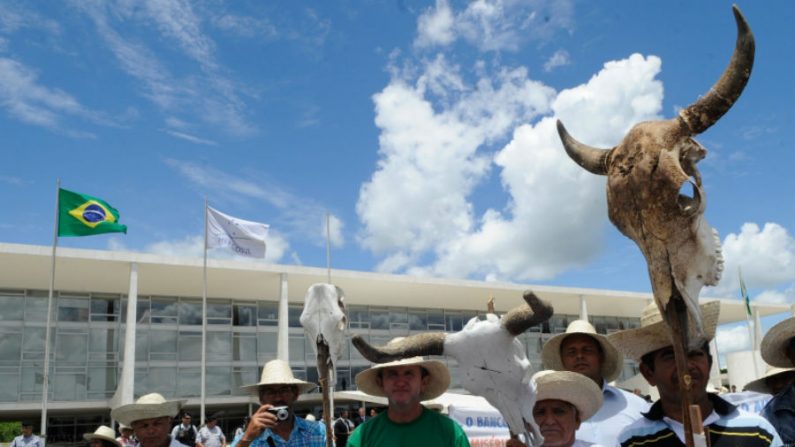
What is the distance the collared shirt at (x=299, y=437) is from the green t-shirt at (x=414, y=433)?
1258 mm

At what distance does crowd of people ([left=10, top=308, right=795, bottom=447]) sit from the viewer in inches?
116

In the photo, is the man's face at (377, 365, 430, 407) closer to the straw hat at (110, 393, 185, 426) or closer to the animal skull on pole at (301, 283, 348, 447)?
the animal skull on pole at (301, 283, 348, 447)

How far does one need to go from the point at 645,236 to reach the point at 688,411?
0.57 meters

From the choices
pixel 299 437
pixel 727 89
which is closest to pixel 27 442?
pixel 299 437

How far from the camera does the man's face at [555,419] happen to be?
3.33 metres

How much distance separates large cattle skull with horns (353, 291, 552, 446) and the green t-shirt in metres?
0.57

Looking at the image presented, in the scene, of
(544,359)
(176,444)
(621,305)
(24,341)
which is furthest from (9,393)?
(621,305)

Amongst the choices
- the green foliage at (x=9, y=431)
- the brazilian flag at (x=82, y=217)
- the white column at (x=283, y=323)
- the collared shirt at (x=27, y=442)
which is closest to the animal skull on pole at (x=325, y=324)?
the collared shirt at (x=27, y=442)

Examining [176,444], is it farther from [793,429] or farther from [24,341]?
[24,341]

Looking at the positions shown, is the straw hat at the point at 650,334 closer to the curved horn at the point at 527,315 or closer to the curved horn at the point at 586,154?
the curved horn at the point at 527,315

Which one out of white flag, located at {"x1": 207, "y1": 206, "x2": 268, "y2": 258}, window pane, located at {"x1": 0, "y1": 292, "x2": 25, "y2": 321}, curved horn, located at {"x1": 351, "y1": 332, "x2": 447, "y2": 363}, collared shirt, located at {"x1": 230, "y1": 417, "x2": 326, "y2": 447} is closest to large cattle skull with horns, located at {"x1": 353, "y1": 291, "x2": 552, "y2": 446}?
curved horn, located at {"x1": 351, "y1": 332, "x2": 447, "y2": 363}

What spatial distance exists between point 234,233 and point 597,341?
64.8ft

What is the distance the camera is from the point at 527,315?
2.63 metres

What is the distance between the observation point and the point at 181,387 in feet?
93.8
